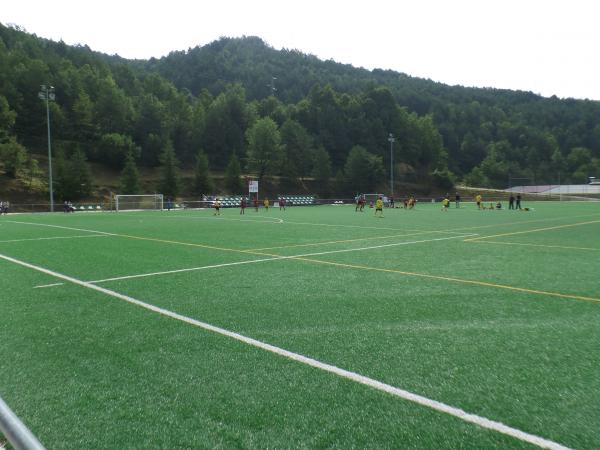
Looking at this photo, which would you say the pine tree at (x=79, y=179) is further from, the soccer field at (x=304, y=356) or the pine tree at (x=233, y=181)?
the soccer field at (x=304, y=356)

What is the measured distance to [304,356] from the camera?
4.84 metres

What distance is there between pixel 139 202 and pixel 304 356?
168ft

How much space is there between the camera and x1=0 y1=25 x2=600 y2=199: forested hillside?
266 ft

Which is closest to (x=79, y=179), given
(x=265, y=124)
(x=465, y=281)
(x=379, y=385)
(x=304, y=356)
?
(x=265, y=124)

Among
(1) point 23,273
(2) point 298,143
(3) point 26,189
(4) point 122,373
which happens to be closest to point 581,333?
(4) point 122,373

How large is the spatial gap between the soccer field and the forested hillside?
58.1 metres

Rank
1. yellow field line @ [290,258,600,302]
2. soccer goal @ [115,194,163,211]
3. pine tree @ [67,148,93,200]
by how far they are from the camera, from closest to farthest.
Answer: yellow field line @ [290,258,600,302] < soccer goal @ [115,194,163,211] < pine tree @ [67,148,93,200]

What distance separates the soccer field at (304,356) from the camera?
135 inches

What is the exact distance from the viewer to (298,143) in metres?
91.5

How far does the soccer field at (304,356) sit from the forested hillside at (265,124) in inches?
2287

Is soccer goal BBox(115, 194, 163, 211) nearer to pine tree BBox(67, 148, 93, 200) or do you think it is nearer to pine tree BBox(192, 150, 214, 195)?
pine tree BBox(67, 148, 93, 200)

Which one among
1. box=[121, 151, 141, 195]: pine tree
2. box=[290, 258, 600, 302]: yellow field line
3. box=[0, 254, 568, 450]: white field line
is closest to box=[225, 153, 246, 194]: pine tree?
box=[121, 151, 141, 195]: pine tree

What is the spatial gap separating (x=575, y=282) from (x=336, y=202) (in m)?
67.7

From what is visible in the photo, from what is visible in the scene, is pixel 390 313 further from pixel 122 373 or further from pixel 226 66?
pixel 226 66
